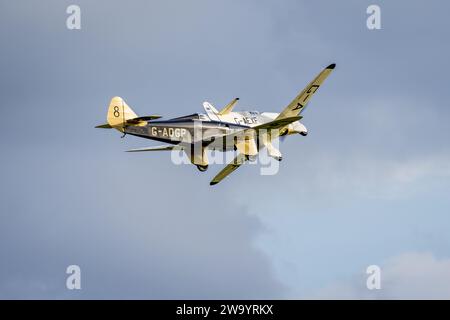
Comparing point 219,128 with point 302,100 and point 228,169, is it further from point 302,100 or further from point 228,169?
point 302,100

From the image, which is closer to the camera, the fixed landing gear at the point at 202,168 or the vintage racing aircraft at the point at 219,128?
the vintage racing aircraft at the point at 219,128

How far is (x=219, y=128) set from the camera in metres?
76.7

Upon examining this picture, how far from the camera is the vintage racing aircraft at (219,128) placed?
74125 millimetres

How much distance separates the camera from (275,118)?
268 feet

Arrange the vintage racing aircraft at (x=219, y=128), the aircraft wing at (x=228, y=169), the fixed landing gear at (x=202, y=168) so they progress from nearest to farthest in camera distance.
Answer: the vintage racing aircraft at (x=219, y=128)
the fixed landing gear at (x=202, y=168)
the aircraft wing at (x=228, y=169)

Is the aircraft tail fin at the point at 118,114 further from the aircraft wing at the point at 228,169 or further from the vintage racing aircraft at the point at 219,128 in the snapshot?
the aircraft wing at the point at 228,169

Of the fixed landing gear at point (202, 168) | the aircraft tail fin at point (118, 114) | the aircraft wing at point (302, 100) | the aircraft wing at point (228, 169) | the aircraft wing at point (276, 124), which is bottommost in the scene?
the fixed landing gear at point (202, 168)

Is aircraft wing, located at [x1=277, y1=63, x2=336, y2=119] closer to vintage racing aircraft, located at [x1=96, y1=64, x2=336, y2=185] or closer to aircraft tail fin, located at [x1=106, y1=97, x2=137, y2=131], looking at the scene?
vintage racing aircraft, located at [x1=96, y1=64, x2=336, y2=185]

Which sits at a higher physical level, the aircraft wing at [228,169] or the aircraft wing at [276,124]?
the aircraft wing at [276,124]

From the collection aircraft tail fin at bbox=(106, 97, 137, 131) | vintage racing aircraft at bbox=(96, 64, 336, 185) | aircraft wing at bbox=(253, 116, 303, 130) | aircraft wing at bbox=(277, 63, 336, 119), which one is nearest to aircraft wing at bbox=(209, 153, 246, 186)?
vintage racing aircraft at bbox=(96, 64, 336, 185)

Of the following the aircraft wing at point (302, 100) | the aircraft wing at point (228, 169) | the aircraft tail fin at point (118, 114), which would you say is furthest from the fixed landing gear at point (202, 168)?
the aircraft wing at point (302, 100)
